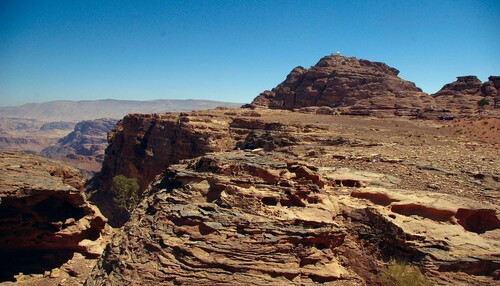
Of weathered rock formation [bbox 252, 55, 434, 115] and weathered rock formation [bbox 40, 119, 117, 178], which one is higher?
weathered rock formation [bbox 252, 55, 434, 115]

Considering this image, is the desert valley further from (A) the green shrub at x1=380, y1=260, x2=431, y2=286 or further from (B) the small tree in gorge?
(B) the small tree in gorge

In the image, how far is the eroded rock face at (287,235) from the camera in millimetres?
8586

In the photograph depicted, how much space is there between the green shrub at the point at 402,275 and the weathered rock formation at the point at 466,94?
136 feet

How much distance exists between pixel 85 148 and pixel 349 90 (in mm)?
105544

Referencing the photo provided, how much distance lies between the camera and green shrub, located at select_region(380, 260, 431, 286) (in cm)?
798

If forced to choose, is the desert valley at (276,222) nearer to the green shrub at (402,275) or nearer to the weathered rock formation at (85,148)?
the green shrub at (402,275)

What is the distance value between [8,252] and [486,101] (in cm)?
5144

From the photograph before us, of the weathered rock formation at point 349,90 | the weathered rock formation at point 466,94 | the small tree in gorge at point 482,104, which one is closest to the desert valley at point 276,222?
the small tree in gorge at point 482,104

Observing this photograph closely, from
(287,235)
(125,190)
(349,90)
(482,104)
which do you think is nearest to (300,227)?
(287,235)

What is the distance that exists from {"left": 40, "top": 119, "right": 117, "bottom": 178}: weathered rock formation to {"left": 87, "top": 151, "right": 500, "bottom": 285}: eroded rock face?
85.4m

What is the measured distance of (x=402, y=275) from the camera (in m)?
8.17

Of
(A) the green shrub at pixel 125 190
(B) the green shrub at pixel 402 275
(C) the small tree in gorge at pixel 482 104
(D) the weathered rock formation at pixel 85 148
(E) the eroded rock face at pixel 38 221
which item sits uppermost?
(C) the small tree in gorge at pixel 482 104

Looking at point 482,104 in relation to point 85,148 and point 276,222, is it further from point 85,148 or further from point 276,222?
point 85,148

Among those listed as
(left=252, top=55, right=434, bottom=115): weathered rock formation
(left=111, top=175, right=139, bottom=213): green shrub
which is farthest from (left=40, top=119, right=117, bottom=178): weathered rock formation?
(left=111, top=175, right=139, bottom=213): green shrub
